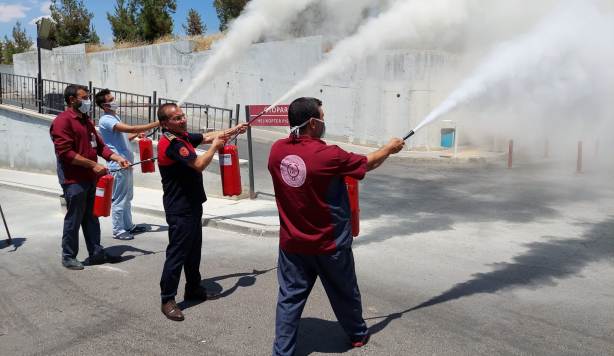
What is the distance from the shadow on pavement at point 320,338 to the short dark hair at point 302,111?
1.58 m

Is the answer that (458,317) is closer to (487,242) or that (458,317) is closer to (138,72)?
(487,242)

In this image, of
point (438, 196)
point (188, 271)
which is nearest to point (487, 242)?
point (438, 196)

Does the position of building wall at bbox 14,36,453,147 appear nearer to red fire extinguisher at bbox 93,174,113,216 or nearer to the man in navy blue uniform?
red fire extinguisher at bbox 93,174,113,216

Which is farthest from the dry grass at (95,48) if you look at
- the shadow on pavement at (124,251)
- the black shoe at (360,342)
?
the black shoe at (360,342)

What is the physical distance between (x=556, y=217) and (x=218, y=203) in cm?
516

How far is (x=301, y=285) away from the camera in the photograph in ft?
11.7

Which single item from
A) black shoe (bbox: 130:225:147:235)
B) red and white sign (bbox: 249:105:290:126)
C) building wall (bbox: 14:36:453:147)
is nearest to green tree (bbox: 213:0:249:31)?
building wall (bbox: 14:36:453:147)

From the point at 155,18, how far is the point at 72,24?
22.3 feet

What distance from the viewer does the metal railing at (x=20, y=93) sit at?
13.1 metres

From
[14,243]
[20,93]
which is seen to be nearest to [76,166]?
[14,243]

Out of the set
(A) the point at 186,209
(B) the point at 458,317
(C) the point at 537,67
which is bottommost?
(B) the point at 458,317

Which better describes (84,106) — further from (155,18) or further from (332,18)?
(155,18)

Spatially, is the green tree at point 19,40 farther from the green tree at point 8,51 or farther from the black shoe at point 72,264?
the black shoe at point 72,264

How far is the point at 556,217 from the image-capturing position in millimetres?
8117
